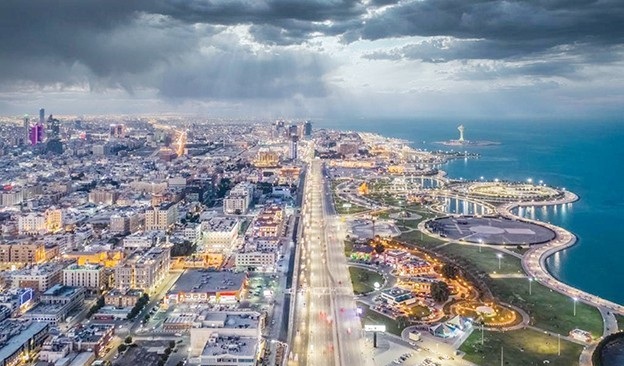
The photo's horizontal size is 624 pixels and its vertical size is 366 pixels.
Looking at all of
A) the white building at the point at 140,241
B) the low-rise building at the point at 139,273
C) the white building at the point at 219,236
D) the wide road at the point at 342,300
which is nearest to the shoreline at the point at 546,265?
the wide road at the point at 342,300

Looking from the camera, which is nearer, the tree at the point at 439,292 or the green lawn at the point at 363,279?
the tree at the point at 439,292

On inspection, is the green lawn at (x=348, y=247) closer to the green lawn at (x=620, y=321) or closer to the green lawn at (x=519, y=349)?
the green lawn at (x=519, y=349)

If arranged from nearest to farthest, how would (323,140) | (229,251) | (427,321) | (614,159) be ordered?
(427,321)
(229,251)
(614,159)
(323,140)

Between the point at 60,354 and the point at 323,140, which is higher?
the point at 323,140

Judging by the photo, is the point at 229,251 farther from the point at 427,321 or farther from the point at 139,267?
the point at 427,321

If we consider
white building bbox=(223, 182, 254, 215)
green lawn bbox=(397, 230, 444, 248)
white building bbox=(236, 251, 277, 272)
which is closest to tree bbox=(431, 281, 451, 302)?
green lawn bbox=(397, 230, 444, 248)

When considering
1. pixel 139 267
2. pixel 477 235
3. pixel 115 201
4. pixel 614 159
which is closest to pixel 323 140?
pixel 614 159

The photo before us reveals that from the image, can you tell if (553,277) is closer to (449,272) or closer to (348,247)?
(449,272)
